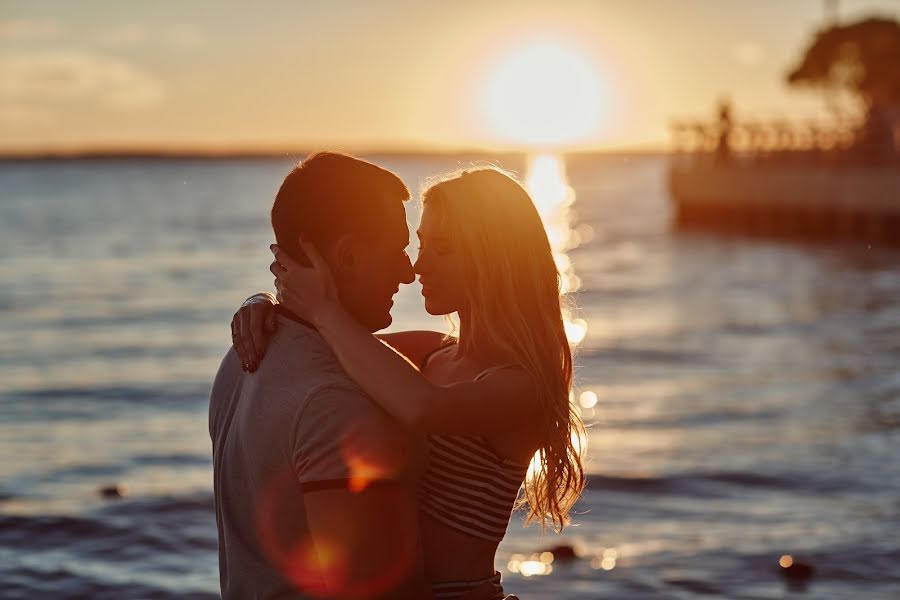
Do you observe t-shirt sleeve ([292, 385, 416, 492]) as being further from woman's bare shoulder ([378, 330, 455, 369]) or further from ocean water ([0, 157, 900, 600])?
ocean water ([0, 157, 900, 600])

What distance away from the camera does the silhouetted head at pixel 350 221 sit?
110 inches

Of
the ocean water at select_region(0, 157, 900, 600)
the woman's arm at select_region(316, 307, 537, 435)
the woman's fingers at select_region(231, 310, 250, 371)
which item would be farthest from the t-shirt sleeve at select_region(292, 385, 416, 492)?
the ocean water at select_region(0, 157, 900, 600)

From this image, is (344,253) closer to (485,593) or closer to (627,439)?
(485,593)

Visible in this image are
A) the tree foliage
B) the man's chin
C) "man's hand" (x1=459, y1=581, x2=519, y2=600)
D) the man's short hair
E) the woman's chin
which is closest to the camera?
the man's short hair

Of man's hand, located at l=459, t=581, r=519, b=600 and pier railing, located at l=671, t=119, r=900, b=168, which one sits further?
pier railing, located at l=671, t=119, r=900, b=168

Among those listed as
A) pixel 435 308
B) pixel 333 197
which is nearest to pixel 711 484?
pixel 435 308

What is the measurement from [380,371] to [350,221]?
0.40 m

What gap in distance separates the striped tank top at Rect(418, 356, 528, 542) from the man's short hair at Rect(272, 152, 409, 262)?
682mm

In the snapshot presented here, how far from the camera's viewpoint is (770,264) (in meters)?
39.0

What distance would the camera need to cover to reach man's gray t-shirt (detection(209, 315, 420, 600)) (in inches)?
102

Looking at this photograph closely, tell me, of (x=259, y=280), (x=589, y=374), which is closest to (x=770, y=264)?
(x=259, y=280)

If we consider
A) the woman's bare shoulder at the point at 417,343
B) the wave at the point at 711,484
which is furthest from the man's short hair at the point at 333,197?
the wave at the point at 711,484

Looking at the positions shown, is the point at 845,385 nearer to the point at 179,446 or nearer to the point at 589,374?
the point at 589,374

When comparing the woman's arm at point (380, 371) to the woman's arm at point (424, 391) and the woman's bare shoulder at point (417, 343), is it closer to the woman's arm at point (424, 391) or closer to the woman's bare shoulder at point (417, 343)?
the woman's arm at point (424, 391)
